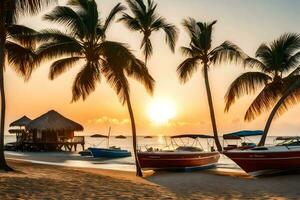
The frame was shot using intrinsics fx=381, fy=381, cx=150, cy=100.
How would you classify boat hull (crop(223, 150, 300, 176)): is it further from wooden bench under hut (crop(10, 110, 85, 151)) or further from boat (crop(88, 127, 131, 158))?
wooden bench under hut (crop(10, 110, 85, 151))

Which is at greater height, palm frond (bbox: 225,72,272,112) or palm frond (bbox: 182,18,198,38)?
palm frond (bbox: 182,18,198,38)

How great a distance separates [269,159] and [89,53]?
11.6m

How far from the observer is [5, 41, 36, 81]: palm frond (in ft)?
62.3

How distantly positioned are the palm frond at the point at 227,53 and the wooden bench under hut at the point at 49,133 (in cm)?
2564

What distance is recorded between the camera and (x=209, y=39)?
1113 inches

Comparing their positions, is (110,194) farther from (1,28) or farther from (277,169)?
(277,169)

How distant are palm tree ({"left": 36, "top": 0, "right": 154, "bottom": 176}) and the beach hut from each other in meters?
25.3

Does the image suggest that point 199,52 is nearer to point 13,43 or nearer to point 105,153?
point 13,43

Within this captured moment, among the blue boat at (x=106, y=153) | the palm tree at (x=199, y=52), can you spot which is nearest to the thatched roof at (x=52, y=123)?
the blue boat at (x=106, y=153)

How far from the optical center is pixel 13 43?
18.9 metres

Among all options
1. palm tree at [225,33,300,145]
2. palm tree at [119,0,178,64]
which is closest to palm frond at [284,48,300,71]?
palm tree at [225,33,300,145]

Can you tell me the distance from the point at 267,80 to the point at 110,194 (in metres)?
18.2

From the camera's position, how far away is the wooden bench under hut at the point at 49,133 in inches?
1832

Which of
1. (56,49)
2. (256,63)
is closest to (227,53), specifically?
(256,63)
